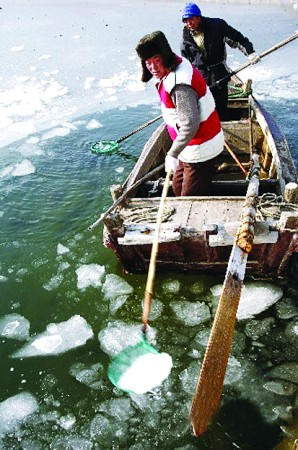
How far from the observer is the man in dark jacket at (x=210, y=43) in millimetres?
5984

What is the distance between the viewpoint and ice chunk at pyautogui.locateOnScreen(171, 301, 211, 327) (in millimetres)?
4609

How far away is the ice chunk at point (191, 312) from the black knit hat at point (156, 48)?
2826 mm

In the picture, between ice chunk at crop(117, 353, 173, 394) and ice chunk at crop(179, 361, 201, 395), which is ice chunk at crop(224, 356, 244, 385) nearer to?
ice chunk at crop(179, 361, 201, 395)

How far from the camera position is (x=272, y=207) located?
14.5 ft

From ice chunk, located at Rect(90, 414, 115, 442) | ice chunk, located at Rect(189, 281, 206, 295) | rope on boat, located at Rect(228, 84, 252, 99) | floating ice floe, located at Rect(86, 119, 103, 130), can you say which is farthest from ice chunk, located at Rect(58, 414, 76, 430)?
floating ice floe, located at Rect(86, 119, 103, 130)

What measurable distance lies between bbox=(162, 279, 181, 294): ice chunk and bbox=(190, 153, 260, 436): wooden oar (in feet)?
6.03

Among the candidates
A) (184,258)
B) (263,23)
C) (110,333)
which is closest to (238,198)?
(184,258)

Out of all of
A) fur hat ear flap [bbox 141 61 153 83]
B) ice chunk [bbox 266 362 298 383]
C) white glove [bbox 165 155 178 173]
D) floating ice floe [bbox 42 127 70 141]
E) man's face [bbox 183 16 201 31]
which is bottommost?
ice chunk [bbox 266 362 298 383]

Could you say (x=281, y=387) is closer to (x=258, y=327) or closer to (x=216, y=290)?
(x=258, y=327)

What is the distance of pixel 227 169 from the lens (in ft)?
23.7

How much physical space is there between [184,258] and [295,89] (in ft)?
29.1

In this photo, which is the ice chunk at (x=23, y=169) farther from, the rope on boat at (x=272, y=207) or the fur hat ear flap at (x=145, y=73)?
the rope on boat at (x=272, y=207)

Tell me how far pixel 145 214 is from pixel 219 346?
2.05 metres

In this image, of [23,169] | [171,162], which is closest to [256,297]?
[171,162]
